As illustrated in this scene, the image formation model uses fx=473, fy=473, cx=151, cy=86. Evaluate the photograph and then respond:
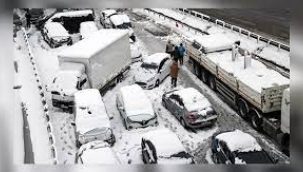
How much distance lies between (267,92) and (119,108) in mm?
3289

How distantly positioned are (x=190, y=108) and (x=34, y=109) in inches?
132

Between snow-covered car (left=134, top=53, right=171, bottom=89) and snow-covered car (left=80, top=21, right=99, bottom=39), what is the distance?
5.31 feet

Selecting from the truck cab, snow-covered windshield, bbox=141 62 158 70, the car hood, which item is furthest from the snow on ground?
snow-covered windshield, bbox=141 62 158 70

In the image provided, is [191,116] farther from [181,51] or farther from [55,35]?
[55,35]

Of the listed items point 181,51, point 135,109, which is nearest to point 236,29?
point 181,51

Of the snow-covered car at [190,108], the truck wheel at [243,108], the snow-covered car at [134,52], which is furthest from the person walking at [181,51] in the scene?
the truck wheel at [243,108]

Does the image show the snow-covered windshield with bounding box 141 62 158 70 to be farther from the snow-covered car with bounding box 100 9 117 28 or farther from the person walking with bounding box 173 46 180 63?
the snow-covered car with bounding box 100 9 117 28

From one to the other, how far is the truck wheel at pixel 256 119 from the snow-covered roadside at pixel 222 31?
1934mm

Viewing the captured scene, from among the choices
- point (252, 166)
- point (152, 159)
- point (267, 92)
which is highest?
point (252, 166)

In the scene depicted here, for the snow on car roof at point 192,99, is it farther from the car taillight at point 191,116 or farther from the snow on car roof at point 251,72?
the snow on car roof at point 251,72

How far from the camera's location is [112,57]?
463 inches

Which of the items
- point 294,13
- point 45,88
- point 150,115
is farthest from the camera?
point 45,88

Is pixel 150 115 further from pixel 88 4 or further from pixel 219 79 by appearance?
pixel 88 4

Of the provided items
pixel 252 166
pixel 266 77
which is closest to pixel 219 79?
pixel 266 77
